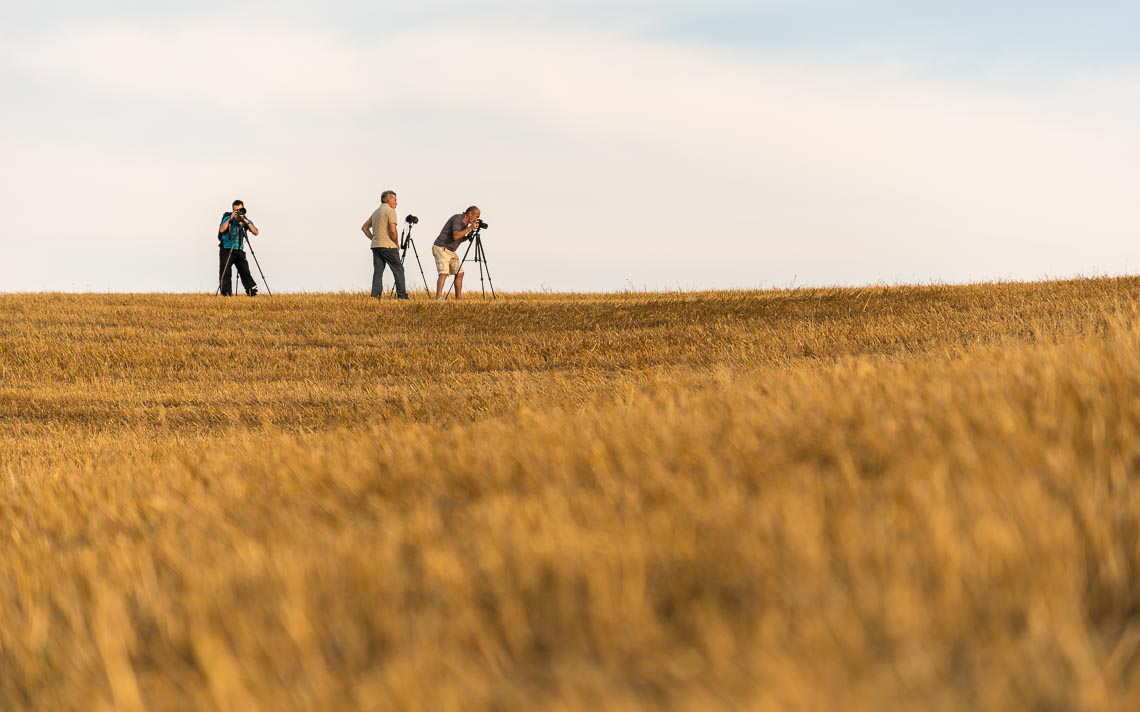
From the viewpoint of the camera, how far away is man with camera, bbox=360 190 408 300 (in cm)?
2089

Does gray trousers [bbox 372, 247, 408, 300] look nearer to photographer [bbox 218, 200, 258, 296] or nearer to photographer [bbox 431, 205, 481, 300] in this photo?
photographer [bbox 431, 205, 481, 300]

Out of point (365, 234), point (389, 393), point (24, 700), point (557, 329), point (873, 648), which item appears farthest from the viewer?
point (365, 234)

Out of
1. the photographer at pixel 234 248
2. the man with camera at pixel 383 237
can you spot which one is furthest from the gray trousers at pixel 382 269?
the photographer at pixel 234 248

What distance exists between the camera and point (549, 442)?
3941 millimetres

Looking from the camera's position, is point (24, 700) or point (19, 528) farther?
point (19, 528)

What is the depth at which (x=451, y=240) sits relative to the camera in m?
21.1

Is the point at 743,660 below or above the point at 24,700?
above

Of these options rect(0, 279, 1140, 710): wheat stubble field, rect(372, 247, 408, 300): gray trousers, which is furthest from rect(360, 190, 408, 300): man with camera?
rect(0, 279, 1140, 710): wheat stubble field

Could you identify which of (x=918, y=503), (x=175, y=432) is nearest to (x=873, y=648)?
(x=918, y=503)

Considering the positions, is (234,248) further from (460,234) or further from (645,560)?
(645,560)

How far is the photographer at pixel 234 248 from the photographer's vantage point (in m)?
23.0

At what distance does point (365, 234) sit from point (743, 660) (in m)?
20.2

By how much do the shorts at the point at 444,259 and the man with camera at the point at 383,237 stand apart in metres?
0.85

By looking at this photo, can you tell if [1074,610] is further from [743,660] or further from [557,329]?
[557,329]
